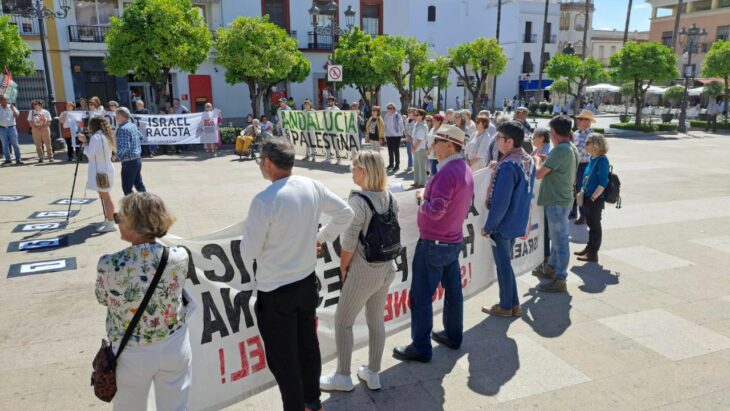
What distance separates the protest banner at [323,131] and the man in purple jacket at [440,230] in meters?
10.4

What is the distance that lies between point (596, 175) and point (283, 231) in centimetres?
511

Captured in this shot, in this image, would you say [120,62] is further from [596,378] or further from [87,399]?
[596,378]

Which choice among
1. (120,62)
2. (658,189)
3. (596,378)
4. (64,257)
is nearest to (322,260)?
(596,378)

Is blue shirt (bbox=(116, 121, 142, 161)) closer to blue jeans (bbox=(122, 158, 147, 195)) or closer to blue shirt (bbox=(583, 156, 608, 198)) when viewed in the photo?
blue jeans (bbox=(122, 158, 147, 195))

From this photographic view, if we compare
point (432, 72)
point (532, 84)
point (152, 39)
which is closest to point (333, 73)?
point (152, 39)

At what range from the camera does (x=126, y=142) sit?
829 cm

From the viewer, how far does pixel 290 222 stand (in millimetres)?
2928

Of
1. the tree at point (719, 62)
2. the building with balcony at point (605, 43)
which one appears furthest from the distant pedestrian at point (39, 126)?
the building with balcony at point (605, 43)

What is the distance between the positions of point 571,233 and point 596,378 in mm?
4541

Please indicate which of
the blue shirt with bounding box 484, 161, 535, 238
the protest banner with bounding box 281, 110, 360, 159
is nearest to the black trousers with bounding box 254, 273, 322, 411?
the blue shirt with bounding box 484, 161, 535, 238

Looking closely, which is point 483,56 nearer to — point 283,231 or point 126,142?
point 126,142

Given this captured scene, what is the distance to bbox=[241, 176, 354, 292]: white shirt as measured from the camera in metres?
2.87

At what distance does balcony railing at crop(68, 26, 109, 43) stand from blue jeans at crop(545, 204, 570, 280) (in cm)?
2807

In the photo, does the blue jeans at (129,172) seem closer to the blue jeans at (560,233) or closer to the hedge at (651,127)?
the blue jeans at (560,233)
